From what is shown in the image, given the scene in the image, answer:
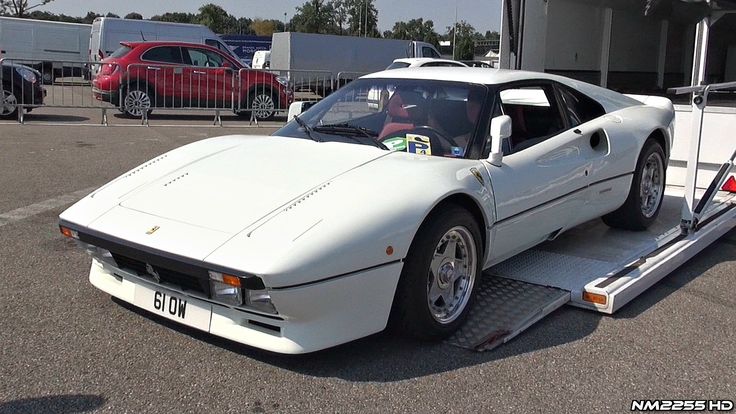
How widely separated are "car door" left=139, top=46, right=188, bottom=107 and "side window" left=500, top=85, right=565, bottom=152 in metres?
11.9

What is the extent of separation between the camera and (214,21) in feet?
290

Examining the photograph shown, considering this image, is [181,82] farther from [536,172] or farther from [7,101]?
[536,172]

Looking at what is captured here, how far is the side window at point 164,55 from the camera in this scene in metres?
15.7

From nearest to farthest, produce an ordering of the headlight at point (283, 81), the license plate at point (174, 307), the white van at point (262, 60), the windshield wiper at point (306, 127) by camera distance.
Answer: the license plate at point (174, 307), the windshield wiper at point (306, 127), the headlight at point (283, 81), the white van at point (262, 60)

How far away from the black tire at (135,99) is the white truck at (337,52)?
11.7 meters

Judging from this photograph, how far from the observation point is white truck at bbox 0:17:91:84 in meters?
29.4

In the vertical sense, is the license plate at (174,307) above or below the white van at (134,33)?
below

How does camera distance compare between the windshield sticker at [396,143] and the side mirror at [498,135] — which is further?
the windshield sticker at [396,143]

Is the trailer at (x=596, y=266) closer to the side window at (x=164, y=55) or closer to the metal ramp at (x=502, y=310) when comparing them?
the metal ramp at (x=502, y=310)

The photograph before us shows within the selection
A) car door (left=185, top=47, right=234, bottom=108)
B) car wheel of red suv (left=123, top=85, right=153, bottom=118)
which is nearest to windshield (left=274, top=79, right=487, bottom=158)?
car wheel of red suv (left=123, top=85, right=153, bottom=118)

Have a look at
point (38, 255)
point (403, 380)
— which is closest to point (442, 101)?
point (403, 380)

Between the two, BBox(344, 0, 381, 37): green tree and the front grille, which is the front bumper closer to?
the front grille

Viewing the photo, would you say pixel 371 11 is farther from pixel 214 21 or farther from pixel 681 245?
pixel 681 245

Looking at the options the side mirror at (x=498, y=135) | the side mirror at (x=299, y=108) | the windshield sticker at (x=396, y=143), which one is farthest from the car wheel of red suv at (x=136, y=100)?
the side mirror at (x=498, y=135)
